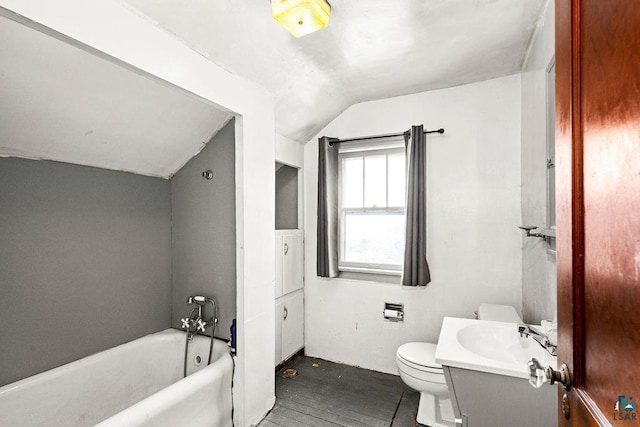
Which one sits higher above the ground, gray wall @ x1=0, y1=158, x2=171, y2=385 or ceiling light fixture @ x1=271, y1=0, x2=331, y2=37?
ceiling light fixture @ x1=271, y1=0, x2=331, y2=37

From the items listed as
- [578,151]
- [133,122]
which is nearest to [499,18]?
[578,151]

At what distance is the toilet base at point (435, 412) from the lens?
2.00 meters

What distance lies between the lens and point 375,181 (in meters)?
2.88

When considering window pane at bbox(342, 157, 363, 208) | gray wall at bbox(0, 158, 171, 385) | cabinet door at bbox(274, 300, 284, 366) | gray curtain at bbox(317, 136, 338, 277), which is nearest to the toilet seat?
gray curtain at bbox(317, 136, 338, 277)

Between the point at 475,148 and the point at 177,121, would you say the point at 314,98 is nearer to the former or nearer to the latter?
the point at 177,121

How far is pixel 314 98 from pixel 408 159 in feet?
3.08

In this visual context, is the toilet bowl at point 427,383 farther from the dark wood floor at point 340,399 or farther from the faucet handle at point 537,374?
the faucet handle at point 537,374

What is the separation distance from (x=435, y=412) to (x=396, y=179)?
1.82 meters

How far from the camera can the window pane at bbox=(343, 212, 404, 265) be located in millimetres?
2781

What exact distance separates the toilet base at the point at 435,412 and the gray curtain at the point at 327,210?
4.00 ft

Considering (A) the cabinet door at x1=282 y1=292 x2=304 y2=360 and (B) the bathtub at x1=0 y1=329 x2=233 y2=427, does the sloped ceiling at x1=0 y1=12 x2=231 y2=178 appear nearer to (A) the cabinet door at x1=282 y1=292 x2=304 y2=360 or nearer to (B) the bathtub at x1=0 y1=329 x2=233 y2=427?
(B) the bathtub at x1=0 y1=329 x2=233 y2=427

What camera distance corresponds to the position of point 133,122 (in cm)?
188

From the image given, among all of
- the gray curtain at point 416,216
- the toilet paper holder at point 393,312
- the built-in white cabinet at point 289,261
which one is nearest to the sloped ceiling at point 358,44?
the gray curtain at point 416,216

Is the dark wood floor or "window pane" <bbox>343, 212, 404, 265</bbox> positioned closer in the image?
the dark wood floor
